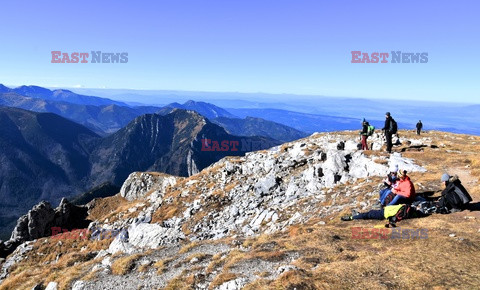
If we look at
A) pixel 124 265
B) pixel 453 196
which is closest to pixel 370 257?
pixel 453 196

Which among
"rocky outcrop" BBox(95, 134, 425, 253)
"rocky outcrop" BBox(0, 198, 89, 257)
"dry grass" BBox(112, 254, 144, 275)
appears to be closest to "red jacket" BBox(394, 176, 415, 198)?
"rocky outcrop" BBox(95, 134, 425, 253)

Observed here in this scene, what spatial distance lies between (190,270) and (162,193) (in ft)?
124

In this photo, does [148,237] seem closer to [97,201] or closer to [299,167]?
[299,167]

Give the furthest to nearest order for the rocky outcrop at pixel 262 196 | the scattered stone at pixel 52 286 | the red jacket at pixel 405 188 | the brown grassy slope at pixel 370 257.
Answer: the rocky outcrop at pixel 262 196 < the scattered stone at pixel 52 286 < the red jacket at pixel 405 188 < the brown grassy slope at pixel 370 257

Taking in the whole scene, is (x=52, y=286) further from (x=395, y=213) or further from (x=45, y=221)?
(x=45, y=221)

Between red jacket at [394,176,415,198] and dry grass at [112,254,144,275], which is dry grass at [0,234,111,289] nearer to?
dry grass at [112,254,144,275]

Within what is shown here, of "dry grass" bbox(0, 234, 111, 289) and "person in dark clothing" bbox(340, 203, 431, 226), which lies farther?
"dry grass" bbox(0, 234, 111, 289)

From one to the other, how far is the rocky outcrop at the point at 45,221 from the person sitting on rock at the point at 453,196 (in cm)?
8086

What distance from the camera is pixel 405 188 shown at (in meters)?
16.4

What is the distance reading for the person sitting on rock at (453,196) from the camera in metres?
15.3

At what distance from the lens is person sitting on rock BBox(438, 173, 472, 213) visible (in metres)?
15.3

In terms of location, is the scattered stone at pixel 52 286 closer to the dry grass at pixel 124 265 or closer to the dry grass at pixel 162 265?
the dry grass at pixel 124 265

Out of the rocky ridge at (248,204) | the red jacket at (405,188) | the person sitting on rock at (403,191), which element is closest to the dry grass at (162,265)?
the rocky ridge at (248,204)

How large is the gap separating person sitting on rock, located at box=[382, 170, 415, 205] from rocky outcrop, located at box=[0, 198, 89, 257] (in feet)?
258
